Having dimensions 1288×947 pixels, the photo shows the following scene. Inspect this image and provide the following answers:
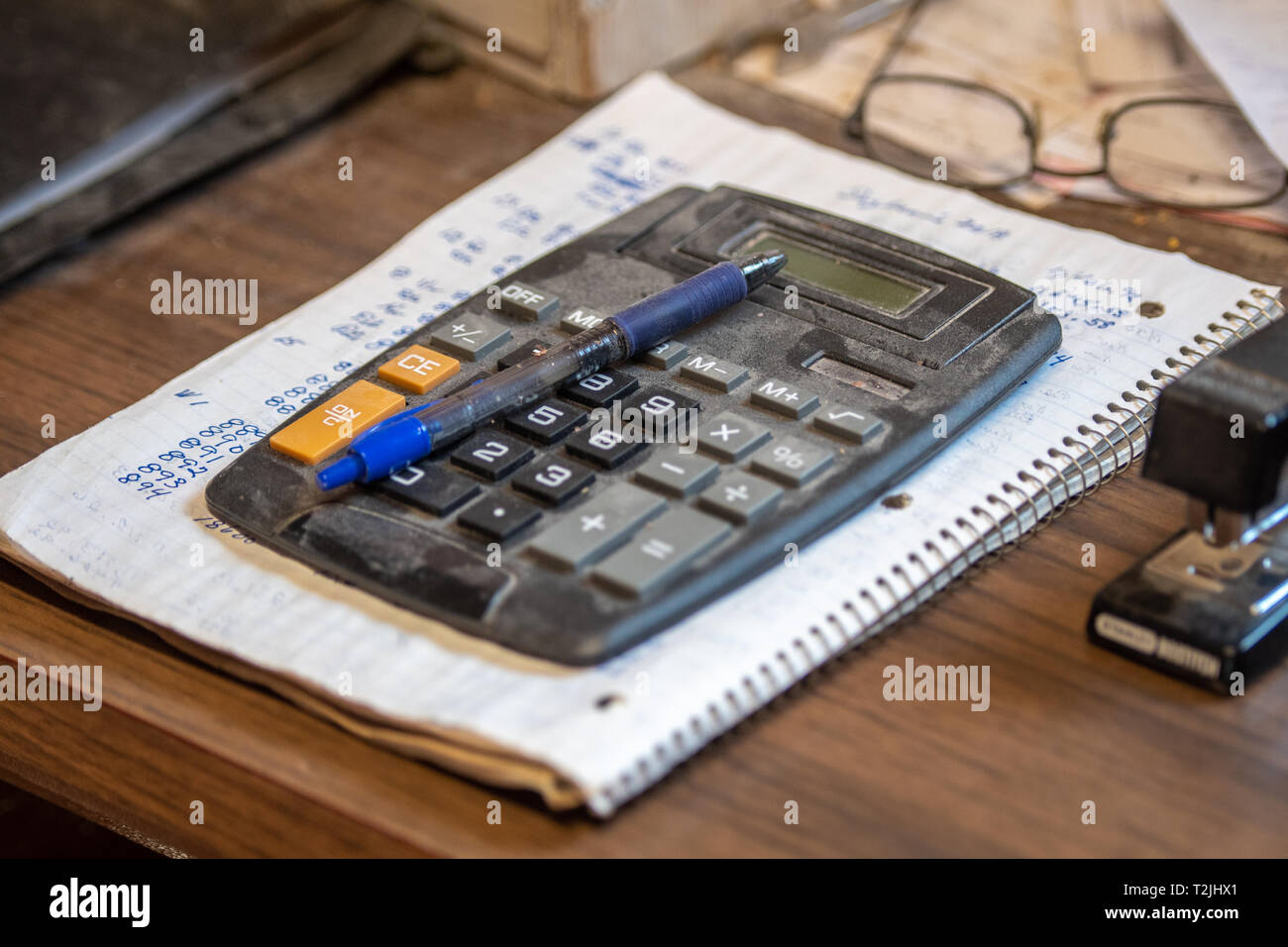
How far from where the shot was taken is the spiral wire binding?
42 centimetres

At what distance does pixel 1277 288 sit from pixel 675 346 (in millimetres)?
264

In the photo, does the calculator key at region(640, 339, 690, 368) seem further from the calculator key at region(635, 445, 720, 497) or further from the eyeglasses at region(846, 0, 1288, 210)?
the eyeglasses at region(846, 0, 1288, 210)

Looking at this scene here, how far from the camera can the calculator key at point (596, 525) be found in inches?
17.4

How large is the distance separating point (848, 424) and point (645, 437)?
7 cm

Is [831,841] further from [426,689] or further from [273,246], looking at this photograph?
[273,246]

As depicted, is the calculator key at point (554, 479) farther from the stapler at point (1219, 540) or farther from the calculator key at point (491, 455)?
the stapler at point (1219, 540)

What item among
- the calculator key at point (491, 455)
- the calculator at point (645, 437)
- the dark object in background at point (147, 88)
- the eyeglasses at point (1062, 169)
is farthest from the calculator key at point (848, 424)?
the dark object in background at point (147, 88)

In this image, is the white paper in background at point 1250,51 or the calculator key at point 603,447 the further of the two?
the white paper in background at point 1250,51

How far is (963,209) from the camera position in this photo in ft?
2.23

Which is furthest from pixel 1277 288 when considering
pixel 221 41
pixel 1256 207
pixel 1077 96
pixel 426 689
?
pixel 221 41

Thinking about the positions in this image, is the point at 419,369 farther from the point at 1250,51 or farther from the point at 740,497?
the point at 1250,51

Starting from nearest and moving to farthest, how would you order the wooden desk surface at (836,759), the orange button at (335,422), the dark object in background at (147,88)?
the wooden desk surface at (836,759)
the orange button at (335,422)
the dark object in background at (147,88)

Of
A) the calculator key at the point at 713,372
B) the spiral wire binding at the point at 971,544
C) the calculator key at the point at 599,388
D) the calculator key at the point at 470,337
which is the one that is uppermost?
the calculator key at the point at 713,372
